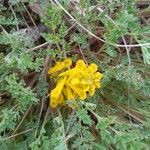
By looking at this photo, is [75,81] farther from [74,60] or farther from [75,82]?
[74,60]

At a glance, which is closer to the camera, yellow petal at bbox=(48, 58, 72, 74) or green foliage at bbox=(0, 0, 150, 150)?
green foliage at bbox=(0, 0, 150, 150)

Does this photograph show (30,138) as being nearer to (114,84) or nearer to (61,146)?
(61,146)

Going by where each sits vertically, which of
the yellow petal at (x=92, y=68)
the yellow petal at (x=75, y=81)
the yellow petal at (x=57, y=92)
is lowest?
the yellow petal at (x=57, y=92)

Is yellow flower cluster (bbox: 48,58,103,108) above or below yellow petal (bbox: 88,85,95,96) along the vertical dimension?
above

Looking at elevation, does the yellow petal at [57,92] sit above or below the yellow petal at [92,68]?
below

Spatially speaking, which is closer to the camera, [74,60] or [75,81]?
[75,81]

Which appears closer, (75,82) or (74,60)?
(75,82)

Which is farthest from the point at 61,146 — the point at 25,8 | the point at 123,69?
the point at 25,8

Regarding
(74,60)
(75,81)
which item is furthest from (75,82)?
(74,60)

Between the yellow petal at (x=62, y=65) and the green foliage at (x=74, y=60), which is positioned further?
the yellow petal at (x=62, y=65)
